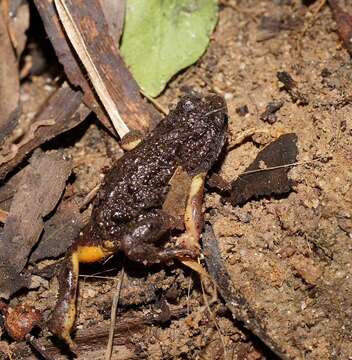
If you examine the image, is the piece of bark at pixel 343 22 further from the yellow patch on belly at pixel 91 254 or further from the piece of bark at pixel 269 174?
the yellow patch on belly at pixel 91 254

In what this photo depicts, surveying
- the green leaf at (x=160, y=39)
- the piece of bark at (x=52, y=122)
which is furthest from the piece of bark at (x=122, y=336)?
the green leaf at (x=160, y=39)

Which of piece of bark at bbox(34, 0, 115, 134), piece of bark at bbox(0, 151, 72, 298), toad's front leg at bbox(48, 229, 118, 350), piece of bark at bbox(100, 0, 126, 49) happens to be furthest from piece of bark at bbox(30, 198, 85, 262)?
piece of bark at bbox(100, 0, 126, 49)

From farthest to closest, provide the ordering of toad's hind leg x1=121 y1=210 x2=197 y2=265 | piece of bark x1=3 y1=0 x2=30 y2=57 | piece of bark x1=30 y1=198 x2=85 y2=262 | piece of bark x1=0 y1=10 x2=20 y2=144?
1. piece of bark x1=3 y1=0 x2=30 y2=57
2. piece of bark x1=0 y1=10 x2=20 y2=144
3. piece of bark x1=30 y1=198 x2=85 y2=262
4. toad's hind leg x1=121 y1=210 x2=197 y2=265

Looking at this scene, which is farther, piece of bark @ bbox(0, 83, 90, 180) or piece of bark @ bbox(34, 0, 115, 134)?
piece of bark @ bbox(34, 0, 115, 134)

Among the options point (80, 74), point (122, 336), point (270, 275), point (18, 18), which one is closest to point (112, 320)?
point (122, 336)

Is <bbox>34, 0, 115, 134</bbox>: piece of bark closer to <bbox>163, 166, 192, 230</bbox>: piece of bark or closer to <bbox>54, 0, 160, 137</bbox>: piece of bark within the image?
<bbox>54, 0, 160, 137</bbox>: piece of bark

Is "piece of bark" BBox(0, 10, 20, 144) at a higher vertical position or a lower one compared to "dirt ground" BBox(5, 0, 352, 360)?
higher

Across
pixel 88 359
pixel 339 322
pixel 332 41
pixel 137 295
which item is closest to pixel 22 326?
pixel 88 359
